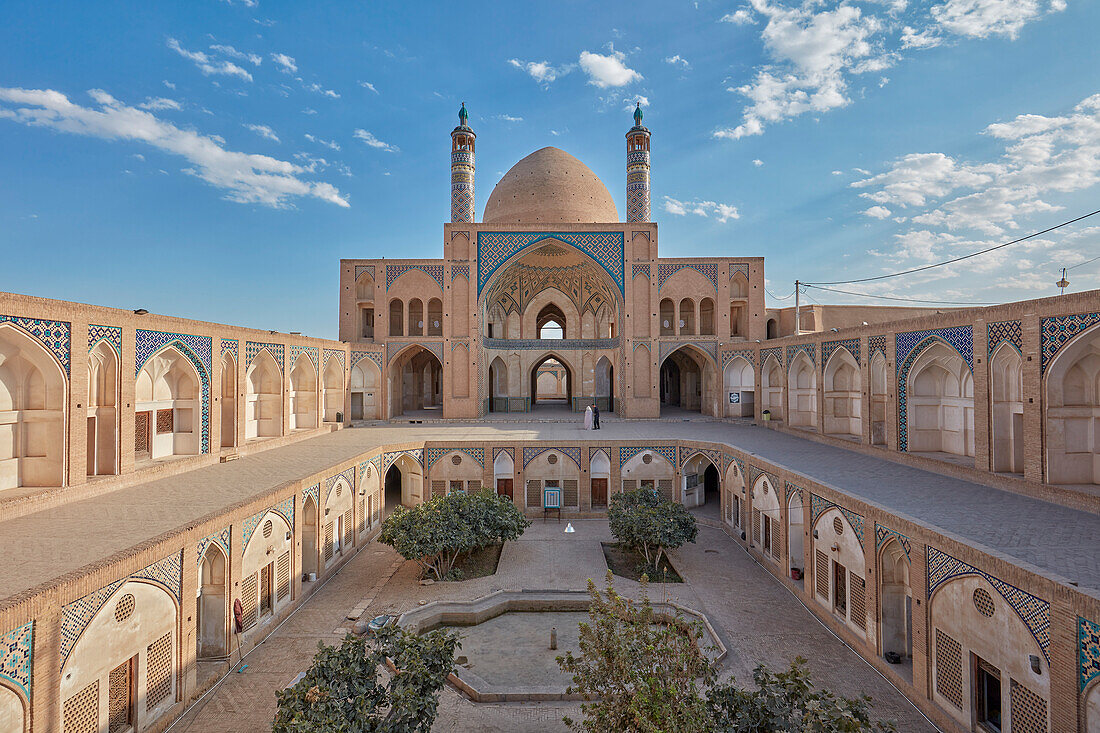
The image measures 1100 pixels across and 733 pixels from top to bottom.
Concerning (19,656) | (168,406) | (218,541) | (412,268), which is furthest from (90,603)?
(412,268)

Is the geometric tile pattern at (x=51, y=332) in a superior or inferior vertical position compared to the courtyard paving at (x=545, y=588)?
superior

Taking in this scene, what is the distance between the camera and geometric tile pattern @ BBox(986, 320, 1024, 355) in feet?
21.2

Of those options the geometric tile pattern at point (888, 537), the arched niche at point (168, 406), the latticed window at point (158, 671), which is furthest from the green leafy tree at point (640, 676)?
the arched niche at point (168, 406)

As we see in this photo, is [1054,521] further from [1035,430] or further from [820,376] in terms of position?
[820,376]

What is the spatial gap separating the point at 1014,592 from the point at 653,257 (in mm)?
13362

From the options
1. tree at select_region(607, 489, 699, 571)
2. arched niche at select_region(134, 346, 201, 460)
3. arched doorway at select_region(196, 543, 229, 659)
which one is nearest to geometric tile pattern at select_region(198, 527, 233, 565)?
arched doorway at select_region(196, 543, 229, 659)

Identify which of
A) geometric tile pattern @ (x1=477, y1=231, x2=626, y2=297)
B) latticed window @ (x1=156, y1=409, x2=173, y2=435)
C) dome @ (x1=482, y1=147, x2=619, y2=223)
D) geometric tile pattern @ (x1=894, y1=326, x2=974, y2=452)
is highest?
dome @ (x1=482, y1=147, x2=619, y2=223)

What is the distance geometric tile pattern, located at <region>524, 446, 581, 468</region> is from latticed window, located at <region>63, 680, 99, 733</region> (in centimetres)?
810

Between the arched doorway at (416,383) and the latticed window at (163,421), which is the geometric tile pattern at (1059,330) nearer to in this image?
the latticed window at (163,421)

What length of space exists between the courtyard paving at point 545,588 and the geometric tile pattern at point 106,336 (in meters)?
4.32

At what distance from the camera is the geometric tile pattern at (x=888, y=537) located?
5227 millimetres

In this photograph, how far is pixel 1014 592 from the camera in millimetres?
4000

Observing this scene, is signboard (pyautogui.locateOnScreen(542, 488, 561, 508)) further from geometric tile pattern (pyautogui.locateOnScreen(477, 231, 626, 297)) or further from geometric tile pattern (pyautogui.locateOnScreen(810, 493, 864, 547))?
geometric tile pattern (pyautogui.locateOnScreen(477, 231, 626, 297))

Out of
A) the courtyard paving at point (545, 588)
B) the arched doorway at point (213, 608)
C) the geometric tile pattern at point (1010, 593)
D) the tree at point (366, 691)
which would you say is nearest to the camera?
the tree at point (366, 691)
